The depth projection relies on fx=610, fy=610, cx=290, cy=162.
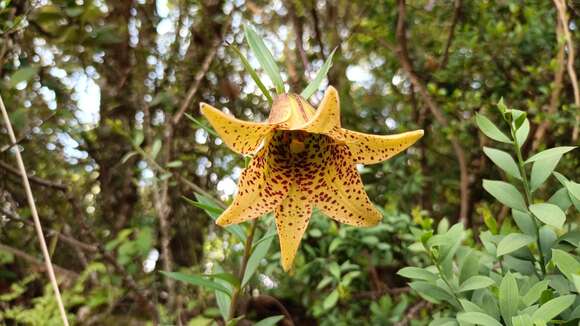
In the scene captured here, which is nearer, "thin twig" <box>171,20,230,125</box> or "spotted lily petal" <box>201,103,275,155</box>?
"spotted lily petal" <box>201,103,275,155</box>

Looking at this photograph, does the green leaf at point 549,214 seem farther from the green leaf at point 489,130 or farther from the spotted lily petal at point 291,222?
the spotted lily petal at point 291,222

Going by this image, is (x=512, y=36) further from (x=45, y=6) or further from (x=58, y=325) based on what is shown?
(x=58, y=325)

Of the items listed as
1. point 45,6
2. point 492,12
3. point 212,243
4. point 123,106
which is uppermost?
point 45,6

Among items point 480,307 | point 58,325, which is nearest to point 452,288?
point 480,307

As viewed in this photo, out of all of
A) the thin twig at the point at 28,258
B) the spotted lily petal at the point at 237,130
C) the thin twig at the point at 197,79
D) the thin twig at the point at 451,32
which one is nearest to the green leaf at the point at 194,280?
the spotted lily petal at the point at 237,130

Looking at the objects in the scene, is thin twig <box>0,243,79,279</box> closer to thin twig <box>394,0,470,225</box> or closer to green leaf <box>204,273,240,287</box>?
green leaf <box>204,273,240,287</box>

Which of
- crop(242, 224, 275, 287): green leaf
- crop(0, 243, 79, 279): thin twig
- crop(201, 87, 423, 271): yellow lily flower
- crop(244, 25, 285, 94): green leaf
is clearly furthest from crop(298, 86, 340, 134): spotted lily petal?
crop(0, 243, 79, 279): thin twig
